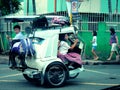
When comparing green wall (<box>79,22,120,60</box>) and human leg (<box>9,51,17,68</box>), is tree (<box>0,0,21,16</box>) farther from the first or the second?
human leg (<box>9,51,17,68</box>)

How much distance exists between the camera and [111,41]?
782 inches

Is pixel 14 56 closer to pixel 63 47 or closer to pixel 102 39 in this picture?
pixel 63 47

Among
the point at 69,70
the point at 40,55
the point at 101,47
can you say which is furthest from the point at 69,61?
the point at 101,47

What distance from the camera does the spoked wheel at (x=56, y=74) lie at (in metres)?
10.7

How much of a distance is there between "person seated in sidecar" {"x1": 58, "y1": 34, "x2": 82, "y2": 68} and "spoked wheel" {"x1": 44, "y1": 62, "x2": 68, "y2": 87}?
424 millimetres

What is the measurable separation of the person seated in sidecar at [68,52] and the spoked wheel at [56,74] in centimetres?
42

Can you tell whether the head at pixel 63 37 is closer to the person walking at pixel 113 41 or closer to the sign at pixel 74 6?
the sign at pixel 74 6

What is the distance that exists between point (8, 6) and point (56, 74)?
1618 centimetres

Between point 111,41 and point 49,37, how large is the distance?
9.28 m

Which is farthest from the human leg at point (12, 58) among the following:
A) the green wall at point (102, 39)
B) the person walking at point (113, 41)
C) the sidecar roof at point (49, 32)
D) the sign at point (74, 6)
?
the green wall at point (102, 39)

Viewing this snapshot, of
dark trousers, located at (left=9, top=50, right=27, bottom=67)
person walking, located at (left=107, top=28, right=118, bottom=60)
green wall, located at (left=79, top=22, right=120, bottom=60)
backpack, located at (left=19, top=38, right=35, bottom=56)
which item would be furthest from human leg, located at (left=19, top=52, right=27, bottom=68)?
green wall, located at (left=79, top=22, right=120, bottom=60)

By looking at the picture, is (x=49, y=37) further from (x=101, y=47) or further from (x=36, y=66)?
(x=101, y=47)

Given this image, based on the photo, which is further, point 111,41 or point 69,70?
point 111,41

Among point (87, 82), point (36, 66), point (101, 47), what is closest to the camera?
point (36, 66)
